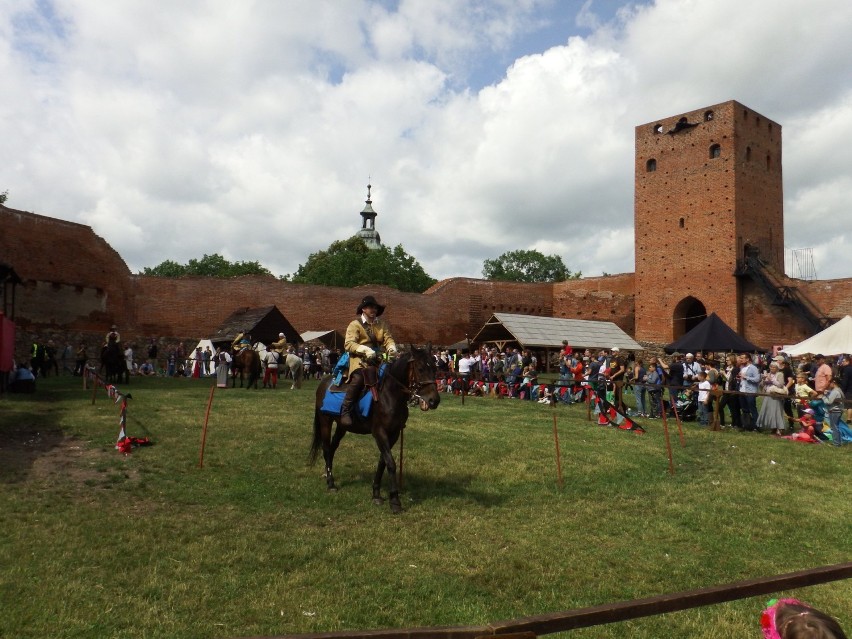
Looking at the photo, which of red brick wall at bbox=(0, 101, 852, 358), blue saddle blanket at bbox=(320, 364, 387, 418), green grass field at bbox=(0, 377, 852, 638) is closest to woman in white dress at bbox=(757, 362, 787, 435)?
green grass field at bbox=(0, 377, 852, 638)

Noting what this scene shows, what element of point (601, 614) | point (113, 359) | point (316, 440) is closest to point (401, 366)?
point (316, 440)

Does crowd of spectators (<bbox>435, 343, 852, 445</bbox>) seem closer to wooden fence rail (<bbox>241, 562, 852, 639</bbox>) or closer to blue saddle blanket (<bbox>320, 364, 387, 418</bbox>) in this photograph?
blue saddle blanket (<bbox>320, 364, 387, 418</bbox>)

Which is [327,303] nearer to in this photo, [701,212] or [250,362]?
[250,362]

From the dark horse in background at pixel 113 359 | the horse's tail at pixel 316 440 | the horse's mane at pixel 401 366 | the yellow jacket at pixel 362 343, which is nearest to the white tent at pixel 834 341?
the yellow jacket at pixel 362 343

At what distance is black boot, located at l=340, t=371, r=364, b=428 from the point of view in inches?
317

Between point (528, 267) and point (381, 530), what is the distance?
267 feet

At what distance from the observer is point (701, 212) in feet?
126

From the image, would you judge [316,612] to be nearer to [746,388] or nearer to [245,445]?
[245,445]

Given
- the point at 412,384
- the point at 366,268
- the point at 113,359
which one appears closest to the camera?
the point at 412,384

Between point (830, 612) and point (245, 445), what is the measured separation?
801 centimetres

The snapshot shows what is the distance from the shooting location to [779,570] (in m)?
5.85

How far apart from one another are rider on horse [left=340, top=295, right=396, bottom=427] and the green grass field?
3.73ft

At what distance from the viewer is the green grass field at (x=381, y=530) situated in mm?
4707

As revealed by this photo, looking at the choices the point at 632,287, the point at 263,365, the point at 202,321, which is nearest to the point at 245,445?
the point at 263,365
